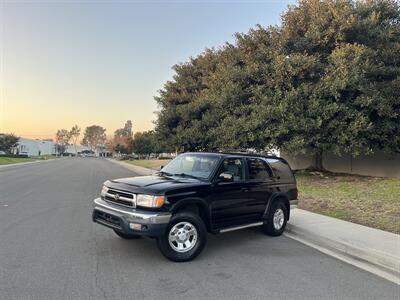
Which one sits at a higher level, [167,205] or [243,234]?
[167,205]

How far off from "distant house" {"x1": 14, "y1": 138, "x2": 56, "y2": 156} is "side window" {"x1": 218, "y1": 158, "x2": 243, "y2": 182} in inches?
4159

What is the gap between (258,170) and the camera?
25.8 feet

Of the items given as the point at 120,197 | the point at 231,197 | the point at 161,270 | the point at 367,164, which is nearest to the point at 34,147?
the point at 367,164

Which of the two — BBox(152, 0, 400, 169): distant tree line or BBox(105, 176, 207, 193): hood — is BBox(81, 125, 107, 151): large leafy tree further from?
BBox(105, 176, 207, 193): hood

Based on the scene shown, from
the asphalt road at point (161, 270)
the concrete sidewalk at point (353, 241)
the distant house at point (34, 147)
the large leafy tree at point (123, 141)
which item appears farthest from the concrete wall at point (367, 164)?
the distant house at point (34, 147)

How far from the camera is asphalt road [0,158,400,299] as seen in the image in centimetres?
466

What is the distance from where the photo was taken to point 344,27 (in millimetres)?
16609

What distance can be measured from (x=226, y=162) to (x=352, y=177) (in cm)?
1283

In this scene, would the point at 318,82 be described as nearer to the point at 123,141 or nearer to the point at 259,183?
the point at 259,183

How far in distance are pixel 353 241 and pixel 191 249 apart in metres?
3.18

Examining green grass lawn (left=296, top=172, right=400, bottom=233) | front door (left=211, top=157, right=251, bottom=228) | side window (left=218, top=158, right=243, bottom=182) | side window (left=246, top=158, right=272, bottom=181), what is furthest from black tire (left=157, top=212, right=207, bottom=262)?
green grass lawn (left=296, top=172, right=400, bottom=233)

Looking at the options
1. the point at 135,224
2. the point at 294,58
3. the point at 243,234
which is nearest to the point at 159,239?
the point at 135,224

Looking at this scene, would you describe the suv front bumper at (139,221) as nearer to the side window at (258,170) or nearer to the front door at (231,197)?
the front door at (231,197)

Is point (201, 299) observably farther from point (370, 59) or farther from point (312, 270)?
point (370, 59)
